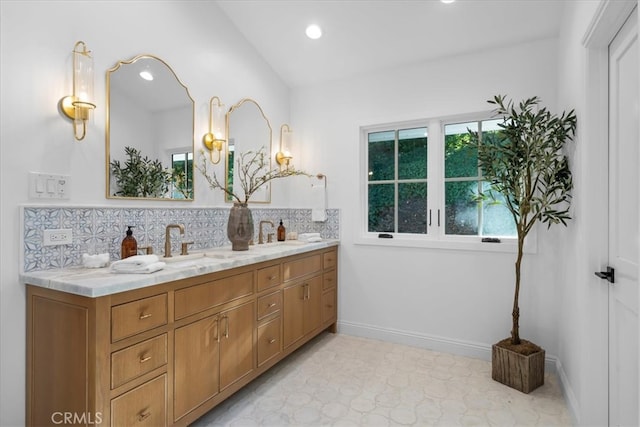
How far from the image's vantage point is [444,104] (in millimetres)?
3174

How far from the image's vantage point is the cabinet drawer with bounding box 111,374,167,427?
157 cm

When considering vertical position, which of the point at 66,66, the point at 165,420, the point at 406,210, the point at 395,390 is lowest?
the point at 395,390

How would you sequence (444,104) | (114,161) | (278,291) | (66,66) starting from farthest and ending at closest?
(444,104), (278,291), (114,161), (66,66)

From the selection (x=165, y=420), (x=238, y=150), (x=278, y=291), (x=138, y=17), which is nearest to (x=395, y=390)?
(x=278, y=291)

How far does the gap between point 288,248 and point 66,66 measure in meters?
1.83

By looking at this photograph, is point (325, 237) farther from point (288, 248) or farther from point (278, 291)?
point (278, 291)

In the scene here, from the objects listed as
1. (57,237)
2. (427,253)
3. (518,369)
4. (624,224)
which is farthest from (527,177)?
(57,237)

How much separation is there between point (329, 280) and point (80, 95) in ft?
8.09

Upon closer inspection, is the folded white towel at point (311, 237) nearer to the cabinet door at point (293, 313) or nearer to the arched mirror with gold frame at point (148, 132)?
the cabinet door at point (293, 313)

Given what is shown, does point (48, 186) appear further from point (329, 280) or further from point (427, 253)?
point (427, 253)

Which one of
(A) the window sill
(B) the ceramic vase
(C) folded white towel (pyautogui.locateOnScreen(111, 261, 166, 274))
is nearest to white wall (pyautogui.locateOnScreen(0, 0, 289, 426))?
(B) the ceramic vase

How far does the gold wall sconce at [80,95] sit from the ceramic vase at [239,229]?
3.64 feet

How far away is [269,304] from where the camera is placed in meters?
2.58

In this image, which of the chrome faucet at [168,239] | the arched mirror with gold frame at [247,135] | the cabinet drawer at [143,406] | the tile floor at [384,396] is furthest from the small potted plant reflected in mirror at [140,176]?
the tile floor at [384,396]
